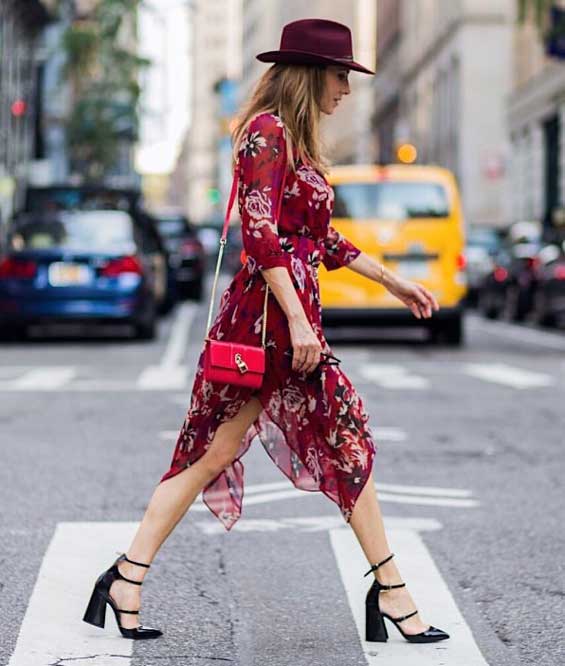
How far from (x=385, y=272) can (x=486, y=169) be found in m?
49.3

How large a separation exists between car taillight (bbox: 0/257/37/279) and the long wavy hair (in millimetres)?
14307

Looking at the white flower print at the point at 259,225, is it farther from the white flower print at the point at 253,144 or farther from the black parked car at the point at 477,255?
the black parked car at the point at 477,255

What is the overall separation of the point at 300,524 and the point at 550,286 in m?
17.8

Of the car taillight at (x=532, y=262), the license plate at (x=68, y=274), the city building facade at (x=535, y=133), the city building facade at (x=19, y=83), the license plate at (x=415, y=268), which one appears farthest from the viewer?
the city building facade at (x=19, y=83)

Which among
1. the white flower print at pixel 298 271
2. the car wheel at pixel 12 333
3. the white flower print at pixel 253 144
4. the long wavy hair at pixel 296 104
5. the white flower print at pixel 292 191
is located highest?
the long wavy hair at pixel 296 104

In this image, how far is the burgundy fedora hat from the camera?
187 inches

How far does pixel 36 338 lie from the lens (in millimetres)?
20891

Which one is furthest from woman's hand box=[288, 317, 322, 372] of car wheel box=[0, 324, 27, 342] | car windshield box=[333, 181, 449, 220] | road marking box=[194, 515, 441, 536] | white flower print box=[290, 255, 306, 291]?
car wheel box=[0, 324, 27, 342]

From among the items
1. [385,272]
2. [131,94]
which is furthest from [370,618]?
[131,94]

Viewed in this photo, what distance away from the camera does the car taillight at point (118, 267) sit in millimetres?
18969

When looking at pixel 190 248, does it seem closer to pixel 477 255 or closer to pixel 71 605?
pixel 477 255

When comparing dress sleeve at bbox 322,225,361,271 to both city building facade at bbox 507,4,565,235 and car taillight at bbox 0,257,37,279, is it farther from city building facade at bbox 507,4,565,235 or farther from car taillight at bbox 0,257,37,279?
city building facade at bbox 507,4,565,235

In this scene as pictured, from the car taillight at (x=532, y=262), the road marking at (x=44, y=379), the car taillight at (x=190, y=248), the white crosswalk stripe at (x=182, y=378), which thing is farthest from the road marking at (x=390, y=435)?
the car taillight at (x=190, y=248)

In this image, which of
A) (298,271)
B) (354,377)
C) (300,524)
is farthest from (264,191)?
(354,377)
